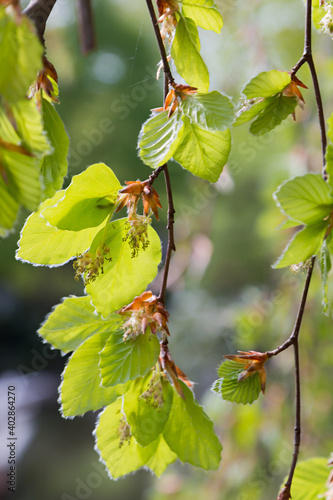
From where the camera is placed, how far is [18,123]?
15 cm

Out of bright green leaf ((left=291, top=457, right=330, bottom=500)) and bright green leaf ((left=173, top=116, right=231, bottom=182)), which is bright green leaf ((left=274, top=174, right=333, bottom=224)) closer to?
bright green leaf ((left=173, top=116, right=231, bottom=182))

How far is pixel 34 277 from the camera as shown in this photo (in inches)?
127

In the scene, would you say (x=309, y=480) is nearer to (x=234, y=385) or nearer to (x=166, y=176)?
(x=234, y=385)

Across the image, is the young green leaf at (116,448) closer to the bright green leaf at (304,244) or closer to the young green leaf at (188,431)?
the young green leaf at (188,431)

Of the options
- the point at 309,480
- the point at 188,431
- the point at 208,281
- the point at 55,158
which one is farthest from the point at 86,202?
the point at 208,281

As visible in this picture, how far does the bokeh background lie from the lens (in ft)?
3.21

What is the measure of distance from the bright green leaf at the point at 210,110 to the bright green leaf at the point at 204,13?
58 millimetres

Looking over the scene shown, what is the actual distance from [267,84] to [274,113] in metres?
0.02

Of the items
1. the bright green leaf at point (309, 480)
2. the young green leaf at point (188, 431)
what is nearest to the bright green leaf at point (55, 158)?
the young green leaf at point (188, 431)

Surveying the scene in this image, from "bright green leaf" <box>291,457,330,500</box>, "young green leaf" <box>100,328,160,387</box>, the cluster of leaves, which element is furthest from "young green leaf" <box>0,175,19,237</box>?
"bright green leaf" <box>291,457,330,500</box>

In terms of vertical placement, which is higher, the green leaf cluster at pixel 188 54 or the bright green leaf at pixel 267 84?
the green leaf cluster at pixel 188 54

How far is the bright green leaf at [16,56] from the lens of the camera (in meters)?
0.14

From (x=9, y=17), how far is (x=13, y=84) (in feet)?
0.06

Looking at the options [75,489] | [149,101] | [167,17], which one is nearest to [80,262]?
[167,17]
